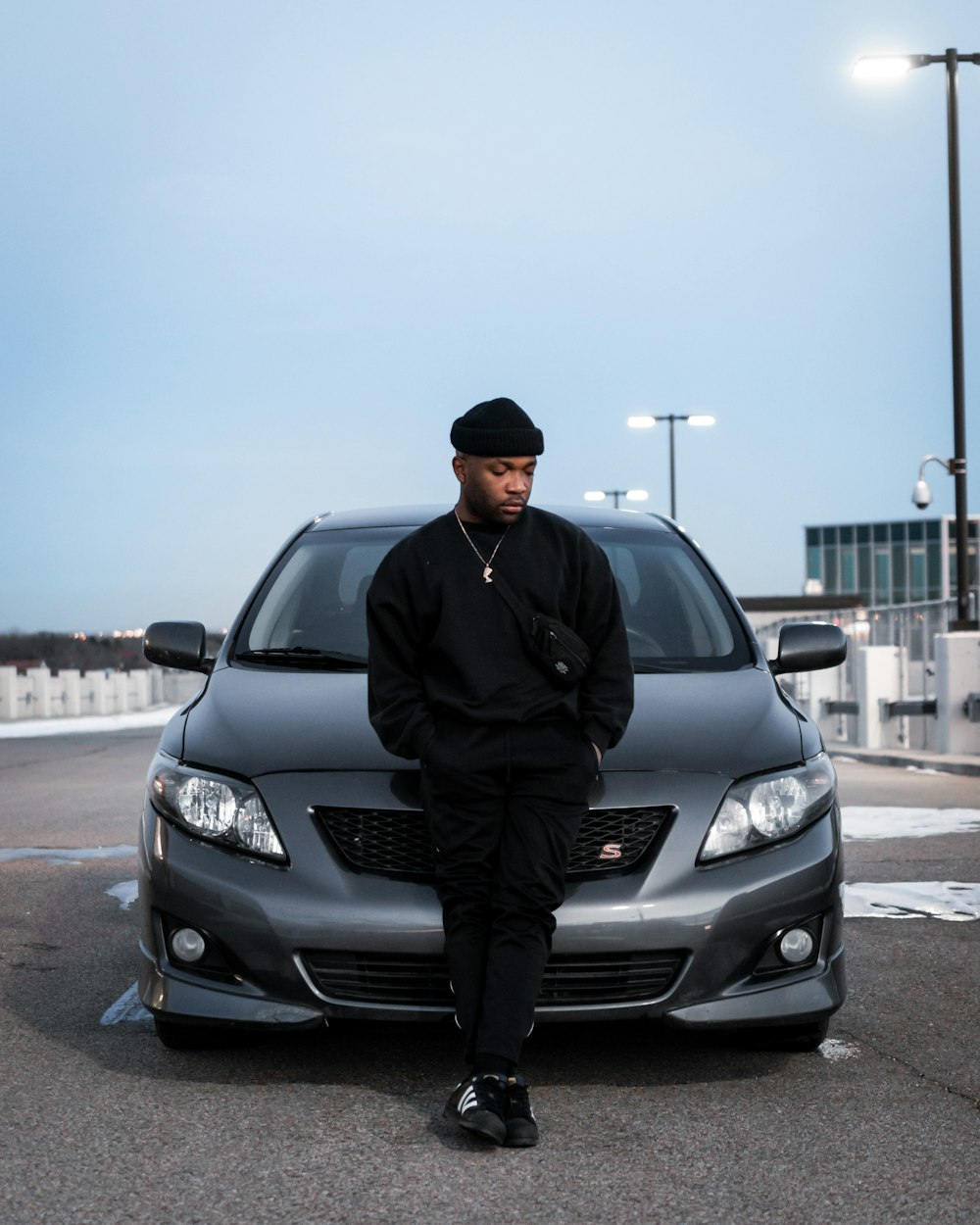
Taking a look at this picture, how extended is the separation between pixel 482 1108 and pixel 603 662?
44.9 inches

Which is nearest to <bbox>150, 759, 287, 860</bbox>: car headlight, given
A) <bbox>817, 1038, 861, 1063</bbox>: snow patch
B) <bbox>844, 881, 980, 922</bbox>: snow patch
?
<bbox>817, 1038, 861, 1063</bbox>: snow patch

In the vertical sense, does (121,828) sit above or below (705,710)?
below

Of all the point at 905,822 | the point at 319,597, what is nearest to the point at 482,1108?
the point at 319,597

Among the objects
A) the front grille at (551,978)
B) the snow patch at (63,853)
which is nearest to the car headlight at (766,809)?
the front grille at (551,978)

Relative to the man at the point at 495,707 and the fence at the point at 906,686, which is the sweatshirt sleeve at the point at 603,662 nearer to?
the man at the point at 495,707

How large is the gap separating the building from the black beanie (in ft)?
327

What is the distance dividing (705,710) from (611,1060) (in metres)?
1.02

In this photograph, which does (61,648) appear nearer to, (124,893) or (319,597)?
(124,893)

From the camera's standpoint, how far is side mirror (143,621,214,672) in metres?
5.76

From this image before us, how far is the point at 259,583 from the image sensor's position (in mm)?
6156

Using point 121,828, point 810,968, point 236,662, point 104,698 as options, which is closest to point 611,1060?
point 810,968

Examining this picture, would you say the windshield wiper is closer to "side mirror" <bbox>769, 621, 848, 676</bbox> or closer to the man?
the man

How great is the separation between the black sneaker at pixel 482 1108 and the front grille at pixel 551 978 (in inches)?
13.6

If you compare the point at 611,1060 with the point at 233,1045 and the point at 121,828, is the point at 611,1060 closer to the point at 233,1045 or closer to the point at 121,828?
the point at 233,1045
